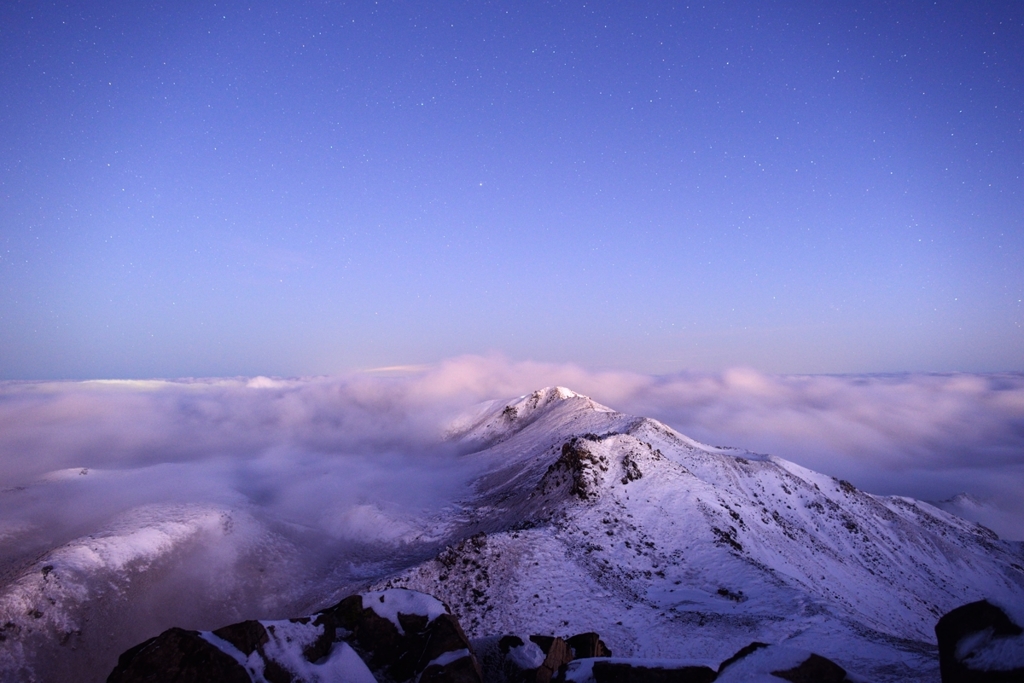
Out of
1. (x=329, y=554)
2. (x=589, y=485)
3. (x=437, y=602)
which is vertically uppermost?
(x=437, y=602)

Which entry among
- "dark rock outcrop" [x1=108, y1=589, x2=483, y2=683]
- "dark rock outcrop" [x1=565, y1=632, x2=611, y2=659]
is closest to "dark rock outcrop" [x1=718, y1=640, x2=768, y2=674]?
"dark rock outcrop" [x1=108, y1=589, x2=483, y2=683]

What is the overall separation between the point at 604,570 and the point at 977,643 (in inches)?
1273

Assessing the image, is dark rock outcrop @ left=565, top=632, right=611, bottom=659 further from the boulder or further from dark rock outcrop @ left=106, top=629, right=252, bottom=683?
dark rock outcrop @ left=106, top=629, right=252, bottom=683

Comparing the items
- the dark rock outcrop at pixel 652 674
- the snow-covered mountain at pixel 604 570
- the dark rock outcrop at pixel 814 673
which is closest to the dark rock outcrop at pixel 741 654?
the dark rock outcrop at pixel 652 674

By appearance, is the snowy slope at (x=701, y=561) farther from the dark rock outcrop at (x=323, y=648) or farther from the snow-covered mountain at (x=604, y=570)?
the dark rock outcrop at (x=323, y=648)

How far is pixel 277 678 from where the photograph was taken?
1245 centimetres

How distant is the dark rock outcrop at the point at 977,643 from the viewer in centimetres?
827

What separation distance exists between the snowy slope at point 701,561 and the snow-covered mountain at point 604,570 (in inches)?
7.6

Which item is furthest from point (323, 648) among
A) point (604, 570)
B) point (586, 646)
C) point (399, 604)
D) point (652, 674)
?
point (604, 570)

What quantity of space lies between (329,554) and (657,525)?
1498 inches

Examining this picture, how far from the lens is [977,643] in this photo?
884 cm

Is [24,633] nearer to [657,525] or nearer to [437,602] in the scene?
[437,602]

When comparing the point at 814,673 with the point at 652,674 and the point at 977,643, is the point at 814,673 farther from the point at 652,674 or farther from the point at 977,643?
the point at 652,674

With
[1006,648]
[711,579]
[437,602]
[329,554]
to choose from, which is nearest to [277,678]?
[437,602]
